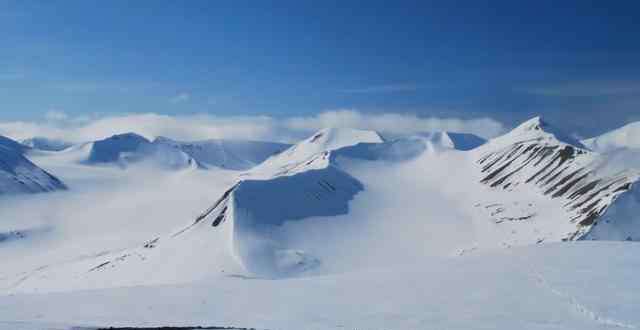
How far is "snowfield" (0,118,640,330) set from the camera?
85.9ft

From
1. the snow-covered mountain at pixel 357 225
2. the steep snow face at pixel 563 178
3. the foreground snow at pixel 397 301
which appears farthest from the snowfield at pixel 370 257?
Result: the steep snow face at pixel 563 178

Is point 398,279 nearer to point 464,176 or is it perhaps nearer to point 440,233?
point 440,233

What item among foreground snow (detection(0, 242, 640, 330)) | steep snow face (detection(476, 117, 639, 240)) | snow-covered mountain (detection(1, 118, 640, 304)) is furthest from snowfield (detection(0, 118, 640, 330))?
steep snow face (detection(476, 117, 639, 240))

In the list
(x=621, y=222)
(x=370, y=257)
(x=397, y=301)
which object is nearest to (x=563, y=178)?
(x=621, y=222)

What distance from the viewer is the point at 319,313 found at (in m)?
26.6

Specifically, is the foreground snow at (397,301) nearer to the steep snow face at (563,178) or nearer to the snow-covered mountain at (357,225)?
the snow-covered mountain at (357,225)

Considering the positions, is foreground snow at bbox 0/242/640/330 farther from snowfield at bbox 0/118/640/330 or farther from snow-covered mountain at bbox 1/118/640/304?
snow-covered mountain at bbox 1/118/640/304

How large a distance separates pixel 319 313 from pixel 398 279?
10255 mm

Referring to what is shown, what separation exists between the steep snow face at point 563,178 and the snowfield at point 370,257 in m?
0.60

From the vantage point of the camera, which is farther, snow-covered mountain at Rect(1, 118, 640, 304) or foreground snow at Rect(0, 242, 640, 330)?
snow-covered mountain at Rect(1, 118, 640, 304)

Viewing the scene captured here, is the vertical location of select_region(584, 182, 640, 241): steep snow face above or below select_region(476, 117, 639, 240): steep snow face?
below

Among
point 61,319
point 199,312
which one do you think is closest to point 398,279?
point 199,312

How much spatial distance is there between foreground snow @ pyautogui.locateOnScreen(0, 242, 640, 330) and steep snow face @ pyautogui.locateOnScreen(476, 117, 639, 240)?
64.4 metres

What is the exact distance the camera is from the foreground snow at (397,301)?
24391 millimetres
